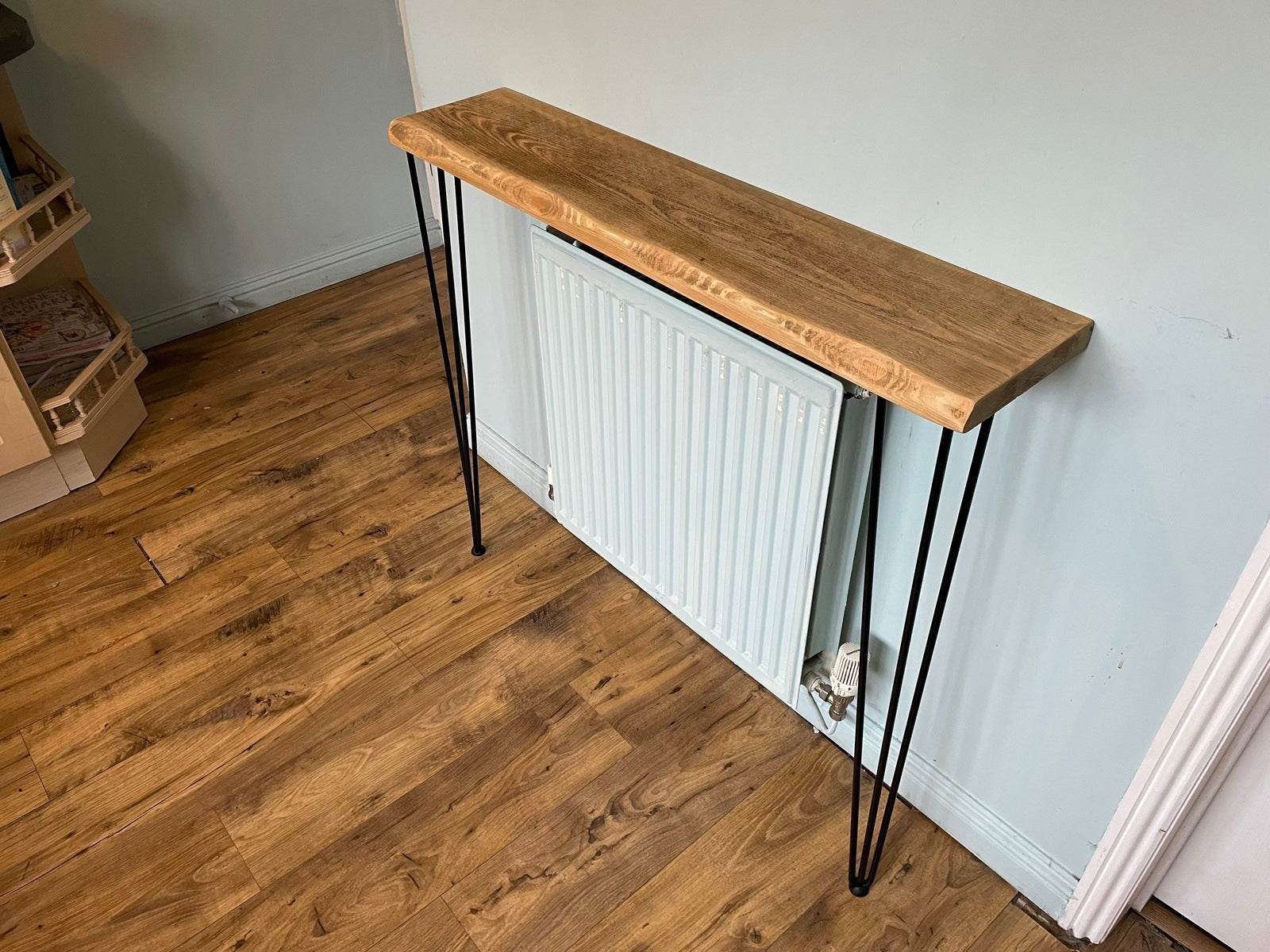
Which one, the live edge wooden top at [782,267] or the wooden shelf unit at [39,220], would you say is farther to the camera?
the wooden shelf unit at [39,220]

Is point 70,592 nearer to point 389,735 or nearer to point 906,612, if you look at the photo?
point 389,735

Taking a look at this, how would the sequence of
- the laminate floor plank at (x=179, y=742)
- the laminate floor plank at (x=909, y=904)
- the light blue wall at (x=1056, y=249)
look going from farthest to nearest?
the laminate floor plank at (x=179, y=742)
the laminate floor plank at (x=909, y=904)
the light blue wall at (x=1056, y=249)

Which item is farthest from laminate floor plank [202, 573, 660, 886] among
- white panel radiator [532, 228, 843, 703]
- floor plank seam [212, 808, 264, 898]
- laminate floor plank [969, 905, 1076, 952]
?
laminate floor plank [969, 905, 1076, 952]

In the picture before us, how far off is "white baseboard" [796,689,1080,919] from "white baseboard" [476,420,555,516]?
0.85 meters

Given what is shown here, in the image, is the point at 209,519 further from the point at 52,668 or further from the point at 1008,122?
the point at 1008,122

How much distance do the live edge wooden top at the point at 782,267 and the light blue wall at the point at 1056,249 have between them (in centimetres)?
4

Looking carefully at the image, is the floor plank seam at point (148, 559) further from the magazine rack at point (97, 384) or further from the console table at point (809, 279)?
the console table at point (809, 279)

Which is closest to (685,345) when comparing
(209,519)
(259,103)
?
(209,519)

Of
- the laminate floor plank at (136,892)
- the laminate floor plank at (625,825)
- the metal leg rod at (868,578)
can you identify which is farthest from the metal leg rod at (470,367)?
the metal leg rod at (868,578)

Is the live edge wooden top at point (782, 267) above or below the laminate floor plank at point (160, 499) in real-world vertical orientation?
above

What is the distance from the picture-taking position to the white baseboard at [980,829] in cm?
142

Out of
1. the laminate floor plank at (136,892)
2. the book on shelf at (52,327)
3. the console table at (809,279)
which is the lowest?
the laminate floor plank at (136,892)

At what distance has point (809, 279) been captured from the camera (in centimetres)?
110

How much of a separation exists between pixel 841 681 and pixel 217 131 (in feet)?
7.45
